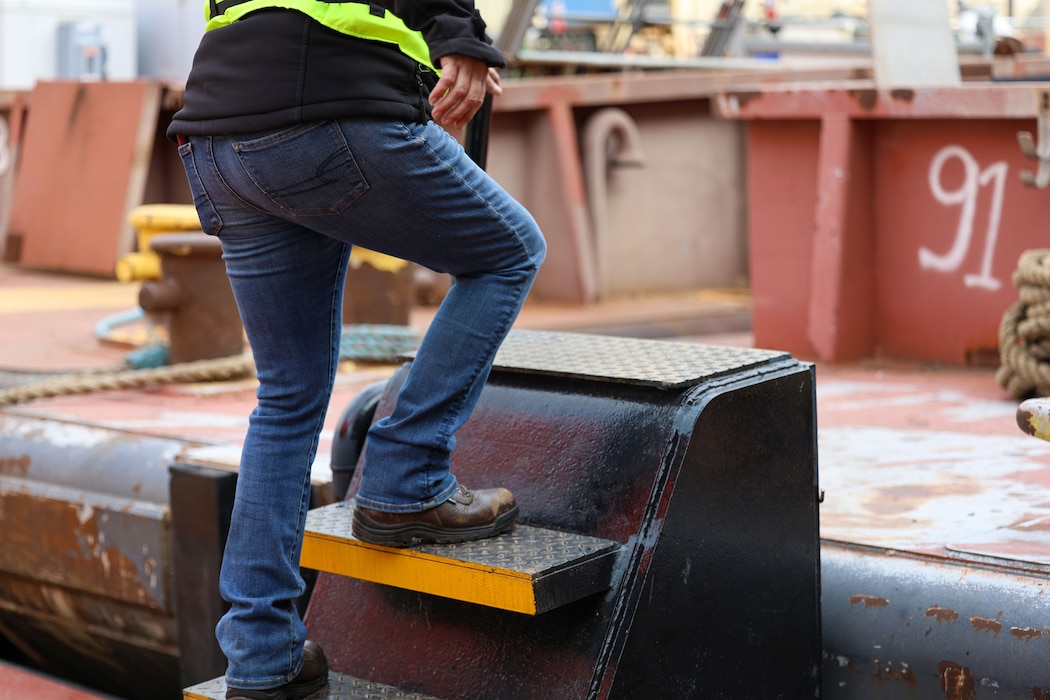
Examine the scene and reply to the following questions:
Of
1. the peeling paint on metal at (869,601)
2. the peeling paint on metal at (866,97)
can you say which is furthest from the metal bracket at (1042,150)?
the peeling paint on metal at (869,601)

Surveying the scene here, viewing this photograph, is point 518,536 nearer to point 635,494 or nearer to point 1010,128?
point 635,494

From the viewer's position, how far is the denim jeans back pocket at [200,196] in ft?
6.37

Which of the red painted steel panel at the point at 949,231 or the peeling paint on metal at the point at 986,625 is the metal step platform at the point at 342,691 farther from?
the red painted steel panel at the point at 949,231

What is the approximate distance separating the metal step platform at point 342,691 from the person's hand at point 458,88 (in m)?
0.90

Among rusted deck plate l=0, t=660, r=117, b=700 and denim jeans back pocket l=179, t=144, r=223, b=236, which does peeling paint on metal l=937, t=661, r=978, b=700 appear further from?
rusted deck plate l=0, t=660, r=117, b=700

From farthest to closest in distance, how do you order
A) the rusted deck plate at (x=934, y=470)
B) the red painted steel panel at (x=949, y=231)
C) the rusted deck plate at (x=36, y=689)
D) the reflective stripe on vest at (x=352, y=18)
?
the red painted steel panel at (x=949, y=231) < the rusted deck plate at (x=36, y=689) < the rusted deck plate at (x=934, y=470) < the reflective stripe on vest at (x=352, y=18)

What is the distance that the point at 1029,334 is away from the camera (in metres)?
3.58

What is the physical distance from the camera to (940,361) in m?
4.45

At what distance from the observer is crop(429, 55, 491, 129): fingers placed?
189 centimetres

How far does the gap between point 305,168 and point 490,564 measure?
62cm

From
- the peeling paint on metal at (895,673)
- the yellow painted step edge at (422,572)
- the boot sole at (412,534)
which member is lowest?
the peeling paint on metal at (895,673)

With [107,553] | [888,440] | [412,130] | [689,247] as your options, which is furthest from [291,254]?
[689,247]

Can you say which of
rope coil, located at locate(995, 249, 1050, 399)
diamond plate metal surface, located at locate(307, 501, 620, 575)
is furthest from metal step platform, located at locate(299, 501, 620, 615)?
rope coil, located at locate(995, 249, 1050, 399)

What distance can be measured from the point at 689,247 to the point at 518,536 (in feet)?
18.2
